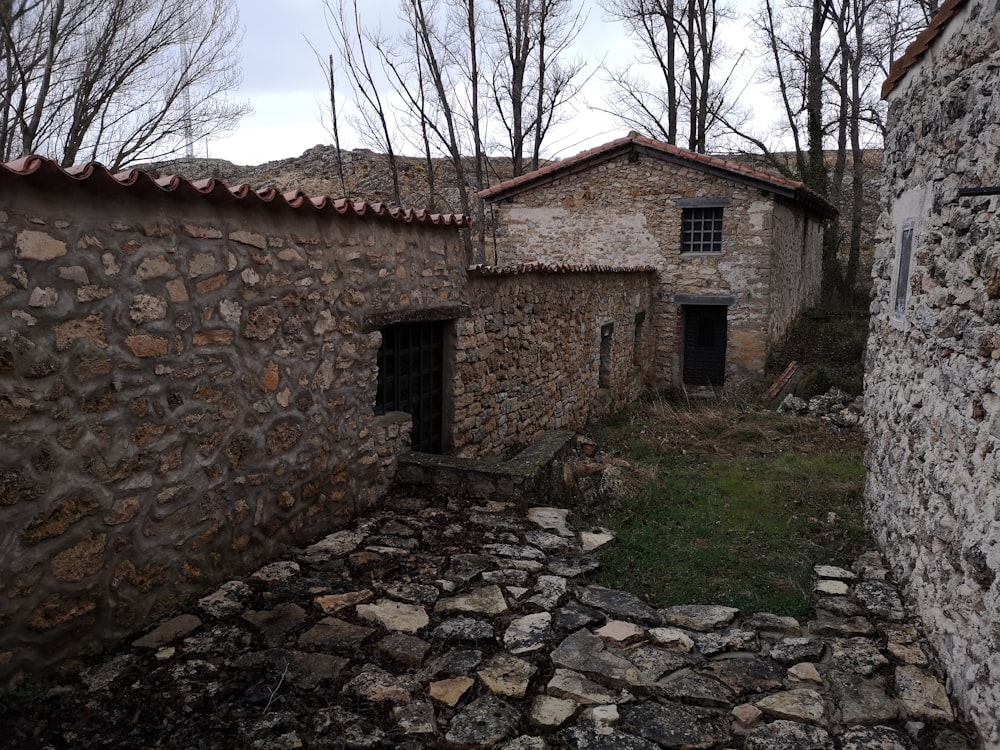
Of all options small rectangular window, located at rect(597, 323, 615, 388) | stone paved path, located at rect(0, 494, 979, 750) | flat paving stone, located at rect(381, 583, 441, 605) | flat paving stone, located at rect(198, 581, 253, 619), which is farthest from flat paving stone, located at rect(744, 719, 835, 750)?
small rectangular window, located at rect(597, 323, 615, 388)

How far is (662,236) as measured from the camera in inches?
536

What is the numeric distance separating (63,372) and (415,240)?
3.19m

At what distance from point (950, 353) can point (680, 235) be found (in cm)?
1024

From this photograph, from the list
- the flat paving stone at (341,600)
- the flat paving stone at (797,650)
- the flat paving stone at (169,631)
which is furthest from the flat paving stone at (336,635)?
the flat paving stone at (797,650)

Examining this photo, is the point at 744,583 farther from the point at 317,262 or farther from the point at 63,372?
the point at 63,372

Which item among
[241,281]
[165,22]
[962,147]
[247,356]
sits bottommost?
[247,356]

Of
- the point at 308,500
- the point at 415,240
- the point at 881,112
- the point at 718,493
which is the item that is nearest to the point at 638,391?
the point at 718,493

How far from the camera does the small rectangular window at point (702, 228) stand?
13.3 meters

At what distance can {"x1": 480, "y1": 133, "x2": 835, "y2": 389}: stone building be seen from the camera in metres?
13.1

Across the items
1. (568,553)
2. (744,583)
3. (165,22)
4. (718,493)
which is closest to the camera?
(744,583)

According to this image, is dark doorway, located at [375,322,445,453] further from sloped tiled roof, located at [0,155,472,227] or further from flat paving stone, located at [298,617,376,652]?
flat paving stone, located at [298,617,376,652]

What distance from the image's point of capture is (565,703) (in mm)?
3156

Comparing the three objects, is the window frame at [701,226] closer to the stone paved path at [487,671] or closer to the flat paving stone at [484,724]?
the stone paved path at [487,671]

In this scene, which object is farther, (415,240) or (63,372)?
(415,240)
